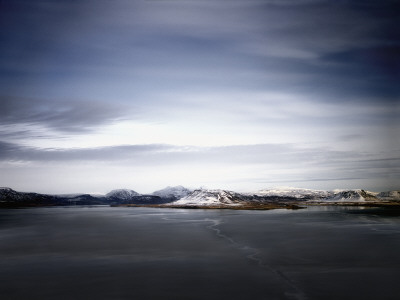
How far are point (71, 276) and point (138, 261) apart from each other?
5119 millimetres

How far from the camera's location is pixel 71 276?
17.7 meters

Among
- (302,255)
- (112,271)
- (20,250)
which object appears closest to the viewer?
(112,271)

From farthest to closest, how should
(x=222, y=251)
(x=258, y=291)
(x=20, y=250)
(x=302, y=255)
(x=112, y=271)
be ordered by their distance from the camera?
(x=20, y=250), (x=222, y=251), (x=302, y=255), (x=112, y=271), (x=258, y=291)

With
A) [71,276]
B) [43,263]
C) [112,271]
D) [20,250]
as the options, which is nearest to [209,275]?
[112,271]

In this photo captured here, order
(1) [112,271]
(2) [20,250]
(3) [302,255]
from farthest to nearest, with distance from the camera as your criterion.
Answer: (2) [20,250] → (3) [302,255] → (1) [112,271]

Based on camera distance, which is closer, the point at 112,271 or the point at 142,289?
the point at 142,289

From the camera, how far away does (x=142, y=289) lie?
1522 cm

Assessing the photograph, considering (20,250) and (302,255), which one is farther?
(20,250)

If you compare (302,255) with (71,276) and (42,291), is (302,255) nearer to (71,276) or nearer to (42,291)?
(71,276)

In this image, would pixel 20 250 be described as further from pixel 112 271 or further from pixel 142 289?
pixel 142 289

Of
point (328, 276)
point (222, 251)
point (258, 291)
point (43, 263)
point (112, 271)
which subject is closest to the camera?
point (258, 291)

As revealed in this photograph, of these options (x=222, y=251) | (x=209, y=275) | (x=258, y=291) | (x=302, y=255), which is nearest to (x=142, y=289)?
(x=209, y=275)

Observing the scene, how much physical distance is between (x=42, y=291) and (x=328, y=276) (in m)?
14.0

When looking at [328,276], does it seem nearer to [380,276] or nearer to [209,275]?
[380,276]
